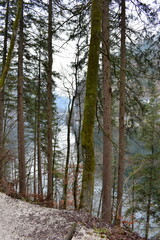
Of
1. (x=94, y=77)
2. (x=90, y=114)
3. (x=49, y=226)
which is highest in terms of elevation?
(x=94, y=77)

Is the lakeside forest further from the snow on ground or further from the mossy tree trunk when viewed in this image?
the snow on ground

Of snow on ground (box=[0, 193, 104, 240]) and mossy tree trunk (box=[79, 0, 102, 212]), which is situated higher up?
mossy tree trunk (box=[79, 0, 102, 212])

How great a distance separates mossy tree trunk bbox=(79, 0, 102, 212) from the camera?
3.68m

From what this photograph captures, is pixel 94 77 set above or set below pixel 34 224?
above

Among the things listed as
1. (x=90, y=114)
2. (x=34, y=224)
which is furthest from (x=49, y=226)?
(x=90, y=114)

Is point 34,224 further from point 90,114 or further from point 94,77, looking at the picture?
point 94,77

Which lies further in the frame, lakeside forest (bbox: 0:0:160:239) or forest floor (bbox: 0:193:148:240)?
lakeside forest (bbox: 0:0:160:239)

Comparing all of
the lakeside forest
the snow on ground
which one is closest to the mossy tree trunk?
the lakeside forest

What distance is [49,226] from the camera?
8.93ft

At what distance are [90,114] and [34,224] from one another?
91.1 inches

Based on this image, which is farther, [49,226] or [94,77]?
[94,77]

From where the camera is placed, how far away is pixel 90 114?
12.4 ft

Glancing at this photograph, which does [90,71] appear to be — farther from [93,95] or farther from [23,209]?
[23,209]

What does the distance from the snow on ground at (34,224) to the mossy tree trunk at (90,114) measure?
28.1 inches
